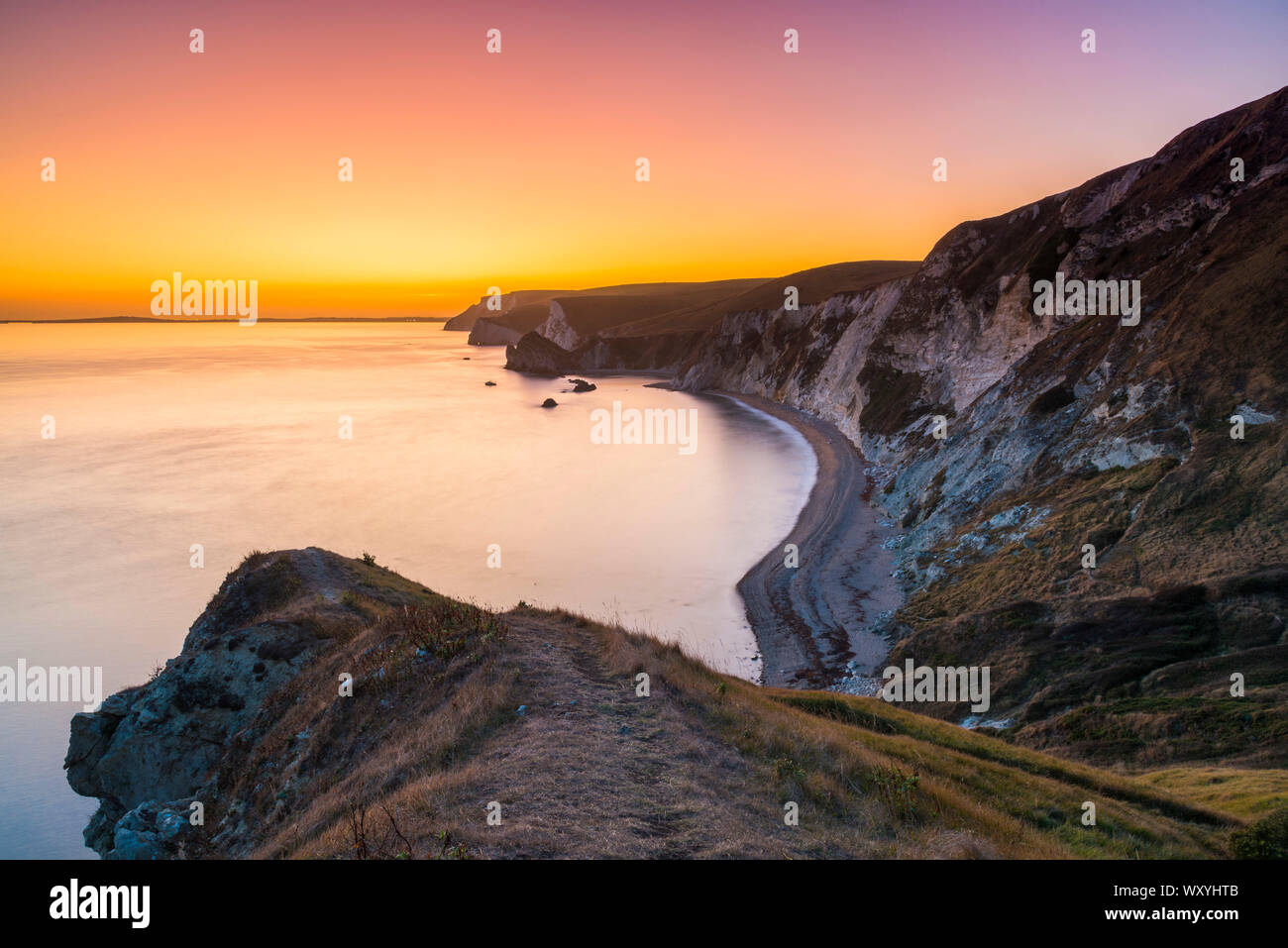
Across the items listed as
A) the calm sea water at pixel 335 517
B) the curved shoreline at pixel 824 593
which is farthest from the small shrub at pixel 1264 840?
the calm sea water at pixel 335 517

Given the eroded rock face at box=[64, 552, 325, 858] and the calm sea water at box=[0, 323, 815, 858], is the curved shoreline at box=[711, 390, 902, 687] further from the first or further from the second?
the eroded rock face at box=[64, 552, 325, 858]

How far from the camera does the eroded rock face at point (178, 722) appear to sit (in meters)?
16.4

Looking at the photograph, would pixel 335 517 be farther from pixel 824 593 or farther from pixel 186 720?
pixel 186 720

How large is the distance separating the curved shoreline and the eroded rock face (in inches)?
702

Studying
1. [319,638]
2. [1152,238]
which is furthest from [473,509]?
[1152,238]

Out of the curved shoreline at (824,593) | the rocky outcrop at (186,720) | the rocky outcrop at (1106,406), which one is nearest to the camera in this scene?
the rocky outcrop at (186,720)

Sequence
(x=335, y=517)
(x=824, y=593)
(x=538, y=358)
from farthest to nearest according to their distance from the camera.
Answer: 1. (x=538, y=358)
2. (x=335, y=517)
3. (x=824, y=593)

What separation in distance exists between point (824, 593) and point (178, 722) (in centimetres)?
2799

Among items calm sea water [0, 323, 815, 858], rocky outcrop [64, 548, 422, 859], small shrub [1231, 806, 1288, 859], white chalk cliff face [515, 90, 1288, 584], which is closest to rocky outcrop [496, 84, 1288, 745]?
white chalk cliff face [515, 90, 1288, 584]

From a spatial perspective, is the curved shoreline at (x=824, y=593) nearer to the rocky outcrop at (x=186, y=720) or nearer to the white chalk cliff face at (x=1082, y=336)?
the white chalk cliff face at (x=1082, y=336)

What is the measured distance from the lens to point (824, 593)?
36125 millimetres

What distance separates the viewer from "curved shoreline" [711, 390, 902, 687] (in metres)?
29.6

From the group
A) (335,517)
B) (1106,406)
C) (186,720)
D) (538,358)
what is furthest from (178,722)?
(538,358)

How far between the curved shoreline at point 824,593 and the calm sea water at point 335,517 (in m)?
1.38
